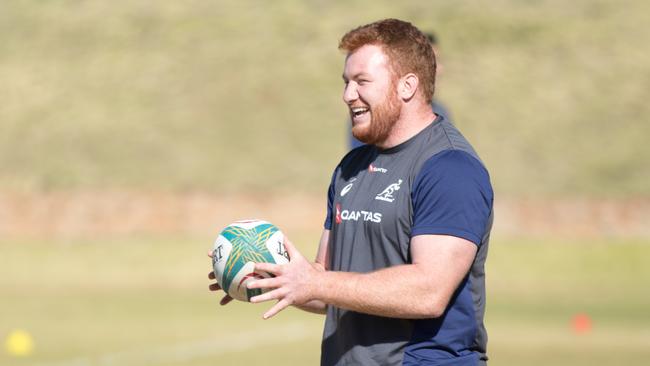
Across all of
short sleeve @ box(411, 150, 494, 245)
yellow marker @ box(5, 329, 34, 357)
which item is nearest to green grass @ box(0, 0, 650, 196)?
yellow marker @ box(5, 329, 34, 357)

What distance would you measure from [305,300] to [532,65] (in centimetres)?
4293

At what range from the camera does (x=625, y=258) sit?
88.0 feet

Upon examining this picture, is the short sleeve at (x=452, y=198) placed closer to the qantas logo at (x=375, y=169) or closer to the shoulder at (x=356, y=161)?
the qantas logo at (x=375, y=169)

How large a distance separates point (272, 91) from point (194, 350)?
94.7ft

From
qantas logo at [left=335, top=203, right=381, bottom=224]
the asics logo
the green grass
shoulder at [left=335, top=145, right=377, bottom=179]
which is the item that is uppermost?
the green grass

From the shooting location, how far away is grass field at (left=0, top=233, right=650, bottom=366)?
1493 centimetres

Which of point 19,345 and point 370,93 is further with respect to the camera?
point 19,345

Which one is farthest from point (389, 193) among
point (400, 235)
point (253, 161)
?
point (253, 161)

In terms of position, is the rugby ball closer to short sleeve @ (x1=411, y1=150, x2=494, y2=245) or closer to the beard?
the beard

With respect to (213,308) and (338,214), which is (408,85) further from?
(213,308)

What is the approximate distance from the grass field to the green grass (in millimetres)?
8323

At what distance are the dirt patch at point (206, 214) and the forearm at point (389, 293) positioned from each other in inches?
1083

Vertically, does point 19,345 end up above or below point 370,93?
above

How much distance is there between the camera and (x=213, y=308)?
20.9 m
